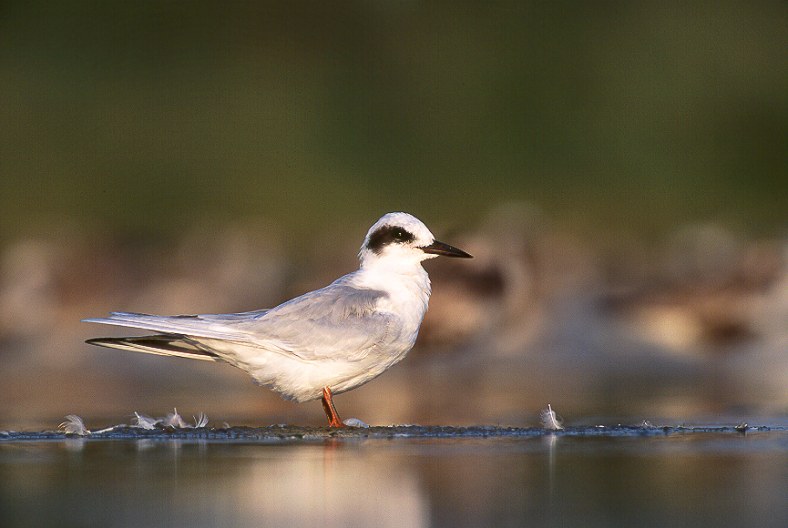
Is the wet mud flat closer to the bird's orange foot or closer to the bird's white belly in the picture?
the bird's orange foot

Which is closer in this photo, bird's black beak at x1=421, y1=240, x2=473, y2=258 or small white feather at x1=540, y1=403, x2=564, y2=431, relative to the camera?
small white feather at x1=540, y1=403, x2=564, y2=431

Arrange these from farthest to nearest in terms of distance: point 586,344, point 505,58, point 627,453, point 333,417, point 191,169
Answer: point 505,58
point 191,169
point 586,344
point 333,417
point 627,453

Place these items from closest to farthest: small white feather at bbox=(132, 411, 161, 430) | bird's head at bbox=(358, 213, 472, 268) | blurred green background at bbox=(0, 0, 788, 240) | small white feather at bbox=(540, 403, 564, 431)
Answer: small white feather at bbox=(540, 403, 564, 431), small white feather at bbox=(132, 411, 161, 430), bird's head at bbox=(358, 213, 472, 268), blurred green background at bbox=(0, 0, 788, 240)

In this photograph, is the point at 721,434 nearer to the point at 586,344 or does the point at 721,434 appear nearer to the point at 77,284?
the point at 586,344

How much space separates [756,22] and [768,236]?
318 cm

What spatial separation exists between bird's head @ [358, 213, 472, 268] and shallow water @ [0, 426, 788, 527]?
1.27 meters

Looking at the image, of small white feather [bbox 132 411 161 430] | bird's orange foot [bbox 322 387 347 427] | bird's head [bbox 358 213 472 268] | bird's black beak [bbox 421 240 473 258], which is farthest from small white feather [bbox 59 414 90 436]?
bird's black beak [bbox 421 240 473 258]

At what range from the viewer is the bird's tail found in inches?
282

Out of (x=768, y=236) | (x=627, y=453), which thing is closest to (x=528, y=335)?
(x=768, y=236)

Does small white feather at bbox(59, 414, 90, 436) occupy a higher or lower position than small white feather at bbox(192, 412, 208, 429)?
lower

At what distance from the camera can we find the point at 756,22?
46.2ft

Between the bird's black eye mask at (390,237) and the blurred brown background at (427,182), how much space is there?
119cm

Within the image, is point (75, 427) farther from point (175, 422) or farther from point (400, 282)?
point (400, 282)

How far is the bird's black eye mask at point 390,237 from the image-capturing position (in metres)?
7.85
